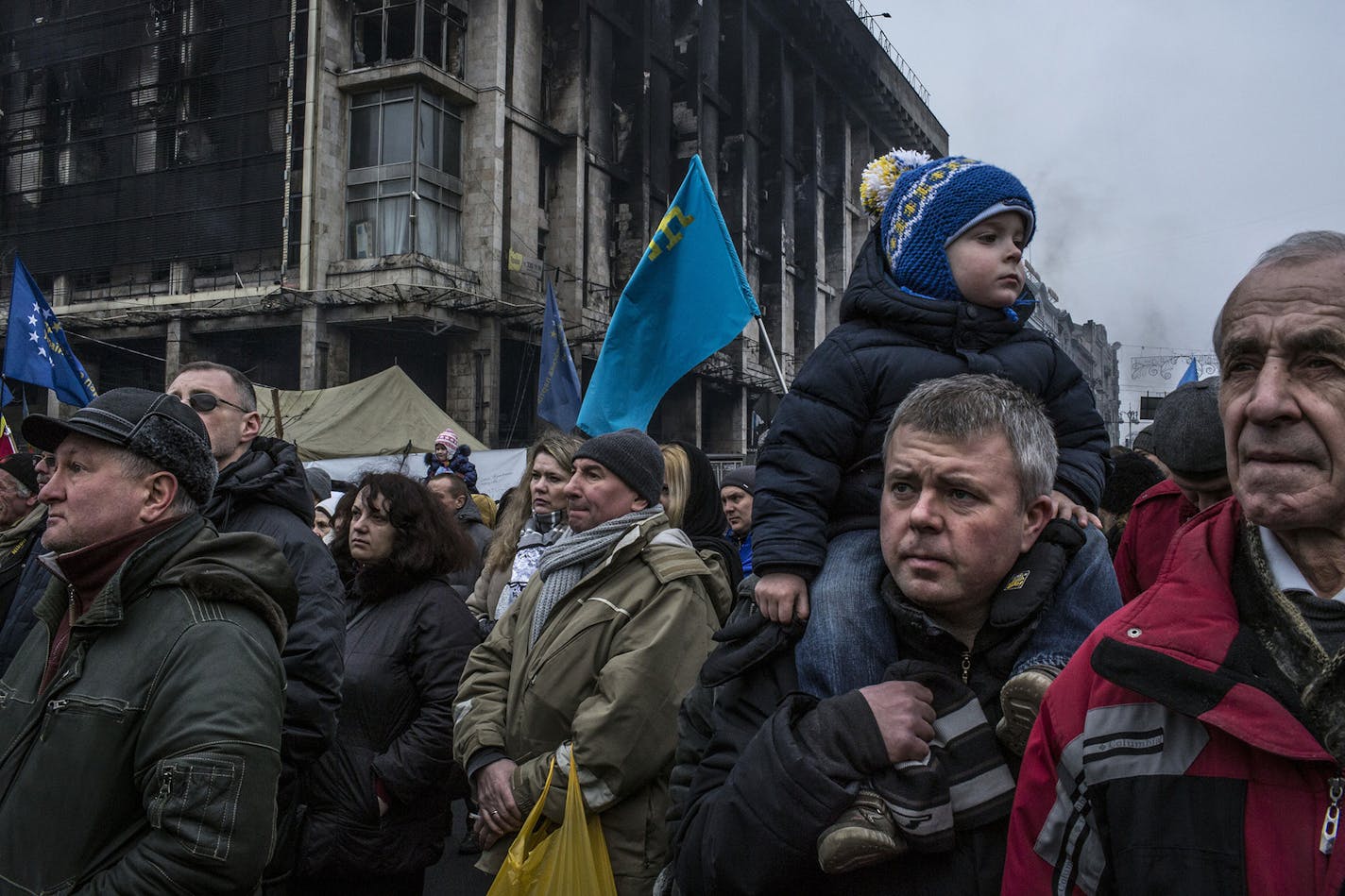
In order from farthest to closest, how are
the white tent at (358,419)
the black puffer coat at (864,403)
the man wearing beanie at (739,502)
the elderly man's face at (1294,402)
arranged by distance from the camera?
the white tent at (358,419)
the man wearing beanie at (739,502)
the black puffer coat at (864,403)
the elderly man's face at (1294,402)

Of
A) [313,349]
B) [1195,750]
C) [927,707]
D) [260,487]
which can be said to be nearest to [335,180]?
[313,349]

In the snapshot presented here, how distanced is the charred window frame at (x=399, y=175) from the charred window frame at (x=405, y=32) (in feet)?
4.15

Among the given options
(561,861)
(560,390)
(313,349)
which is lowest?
(561,861)

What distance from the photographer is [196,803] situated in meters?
2.19

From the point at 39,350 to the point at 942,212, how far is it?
12.3 meters

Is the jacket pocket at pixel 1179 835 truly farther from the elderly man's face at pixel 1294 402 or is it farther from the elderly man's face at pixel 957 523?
the elderly man's face at pixel 957 523

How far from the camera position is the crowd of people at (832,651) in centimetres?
142

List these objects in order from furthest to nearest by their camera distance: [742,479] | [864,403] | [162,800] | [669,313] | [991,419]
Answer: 1. [742,479]
2. [669,313]
3. [864,403]
4. [162,800]
5. [991,419]

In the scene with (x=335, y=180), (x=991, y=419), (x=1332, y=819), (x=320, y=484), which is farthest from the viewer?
(x=335, y=180)

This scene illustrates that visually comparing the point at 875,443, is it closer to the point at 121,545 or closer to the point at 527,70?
the point at 121,545

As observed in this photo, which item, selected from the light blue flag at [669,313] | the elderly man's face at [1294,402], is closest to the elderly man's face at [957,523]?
the elderly man's face at [1294,402]

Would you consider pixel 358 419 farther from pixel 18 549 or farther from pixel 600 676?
pixel 600 676

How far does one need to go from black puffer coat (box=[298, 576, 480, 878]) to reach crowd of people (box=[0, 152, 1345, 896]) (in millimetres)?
14

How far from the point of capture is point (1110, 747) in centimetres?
146
